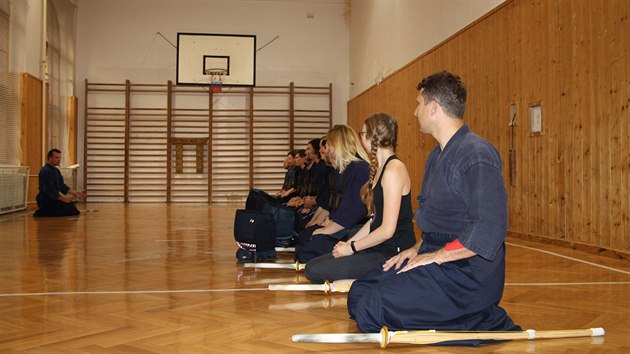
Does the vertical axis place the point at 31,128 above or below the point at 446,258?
above

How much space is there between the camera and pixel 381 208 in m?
3.16

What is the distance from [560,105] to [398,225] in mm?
3892

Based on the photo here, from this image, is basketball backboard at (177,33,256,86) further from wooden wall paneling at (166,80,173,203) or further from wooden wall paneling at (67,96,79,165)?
wooden wall paneling at (67,96,79,165)

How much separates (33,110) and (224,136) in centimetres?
494

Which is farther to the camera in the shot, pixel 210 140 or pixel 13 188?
pixel 210 140

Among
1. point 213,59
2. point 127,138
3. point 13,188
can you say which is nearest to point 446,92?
point 13,188

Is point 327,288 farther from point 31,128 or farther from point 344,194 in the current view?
point 31,128

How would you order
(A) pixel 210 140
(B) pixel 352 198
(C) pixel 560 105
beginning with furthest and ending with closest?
1. (A) pixel 210 140
2. (C) pixel 560 105
3. (B) pixel 352 198

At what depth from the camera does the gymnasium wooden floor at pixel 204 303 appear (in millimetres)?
2443

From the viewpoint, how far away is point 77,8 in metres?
15.2

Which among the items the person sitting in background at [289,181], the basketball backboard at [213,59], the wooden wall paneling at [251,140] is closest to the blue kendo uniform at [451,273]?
the person sitting in background at [289,181]

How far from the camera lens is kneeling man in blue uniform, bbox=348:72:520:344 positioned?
228 centimetres

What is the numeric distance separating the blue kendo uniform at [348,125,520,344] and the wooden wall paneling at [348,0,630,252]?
11.5 ft

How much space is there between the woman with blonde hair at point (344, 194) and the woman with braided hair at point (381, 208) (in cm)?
44
